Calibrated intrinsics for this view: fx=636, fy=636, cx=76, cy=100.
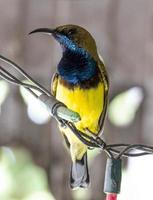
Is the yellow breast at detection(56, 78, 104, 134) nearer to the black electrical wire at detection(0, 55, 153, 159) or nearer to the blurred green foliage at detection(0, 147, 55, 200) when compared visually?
the black electrical wire at detection(0, 55, 153, 159)

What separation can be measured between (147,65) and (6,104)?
0.36 meters

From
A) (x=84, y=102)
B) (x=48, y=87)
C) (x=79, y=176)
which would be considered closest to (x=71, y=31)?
(x=84, y=102)

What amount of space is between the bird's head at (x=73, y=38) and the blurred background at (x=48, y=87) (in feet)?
1.63

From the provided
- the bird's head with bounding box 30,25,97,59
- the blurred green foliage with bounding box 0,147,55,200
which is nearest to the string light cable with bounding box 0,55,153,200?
the bird's head with bounding box 30,25,97,59

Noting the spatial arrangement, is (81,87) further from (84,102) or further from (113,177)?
(113,177)

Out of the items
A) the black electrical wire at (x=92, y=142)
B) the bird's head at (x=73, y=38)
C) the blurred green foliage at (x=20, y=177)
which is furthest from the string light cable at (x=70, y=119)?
the blurred green foliage at (x=20, y=177)

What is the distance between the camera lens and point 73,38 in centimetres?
99

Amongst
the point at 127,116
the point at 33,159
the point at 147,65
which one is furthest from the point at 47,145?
the point at 147,65

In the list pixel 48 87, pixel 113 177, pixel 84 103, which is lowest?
pixel 113 177

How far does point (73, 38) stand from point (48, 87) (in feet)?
1.95

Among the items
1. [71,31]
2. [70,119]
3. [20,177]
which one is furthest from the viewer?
[20,177]

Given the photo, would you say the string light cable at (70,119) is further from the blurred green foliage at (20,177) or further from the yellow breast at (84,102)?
the blurred green foliage at (20,177)

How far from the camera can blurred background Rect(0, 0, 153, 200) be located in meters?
1.55

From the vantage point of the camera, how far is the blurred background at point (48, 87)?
155 cm
